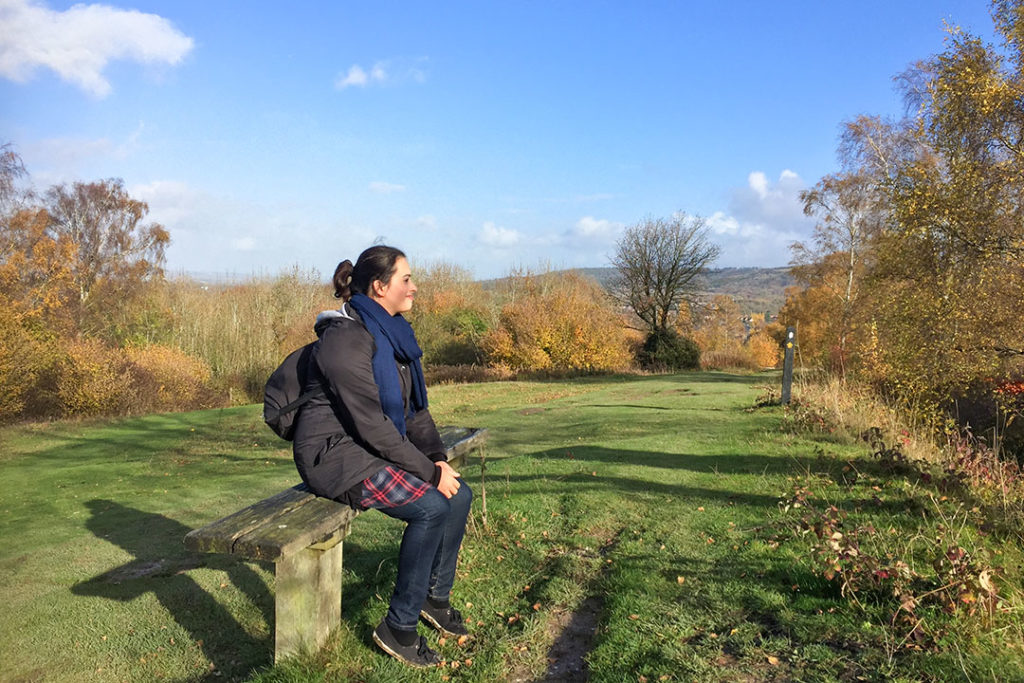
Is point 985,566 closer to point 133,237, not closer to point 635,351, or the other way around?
point 635,351

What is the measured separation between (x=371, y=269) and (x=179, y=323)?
106 ft

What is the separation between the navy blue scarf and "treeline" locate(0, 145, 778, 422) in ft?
61.4

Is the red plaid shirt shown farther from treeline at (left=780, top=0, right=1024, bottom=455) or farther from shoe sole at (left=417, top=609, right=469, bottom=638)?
treeline at (left=780, top=0, right=1024, bottom=455)

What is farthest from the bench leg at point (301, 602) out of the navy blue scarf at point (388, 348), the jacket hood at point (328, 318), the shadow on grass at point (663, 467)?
the shadow on grass at point (663, 467)

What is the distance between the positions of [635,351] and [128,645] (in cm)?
3382

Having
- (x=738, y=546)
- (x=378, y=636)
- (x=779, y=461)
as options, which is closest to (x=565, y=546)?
(x=738, y=546)

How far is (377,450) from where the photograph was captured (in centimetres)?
306

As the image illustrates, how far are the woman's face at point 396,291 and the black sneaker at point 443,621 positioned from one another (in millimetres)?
1606

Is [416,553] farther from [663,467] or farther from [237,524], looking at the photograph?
[663,467]

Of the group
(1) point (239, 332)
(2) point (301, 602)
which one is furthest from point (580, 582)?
(1) point (239, 332)

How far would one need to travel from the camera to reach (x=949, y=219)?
35.0ft

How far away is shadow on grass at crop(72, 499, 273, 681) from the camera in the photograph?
375cm

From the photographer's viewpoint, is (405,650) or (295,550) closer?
(295,550)

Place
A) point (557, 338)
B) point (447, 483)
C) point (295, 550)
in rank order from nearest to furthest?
1. point (295, 550)
2. point (447, 483)
3. point (557, 338)
